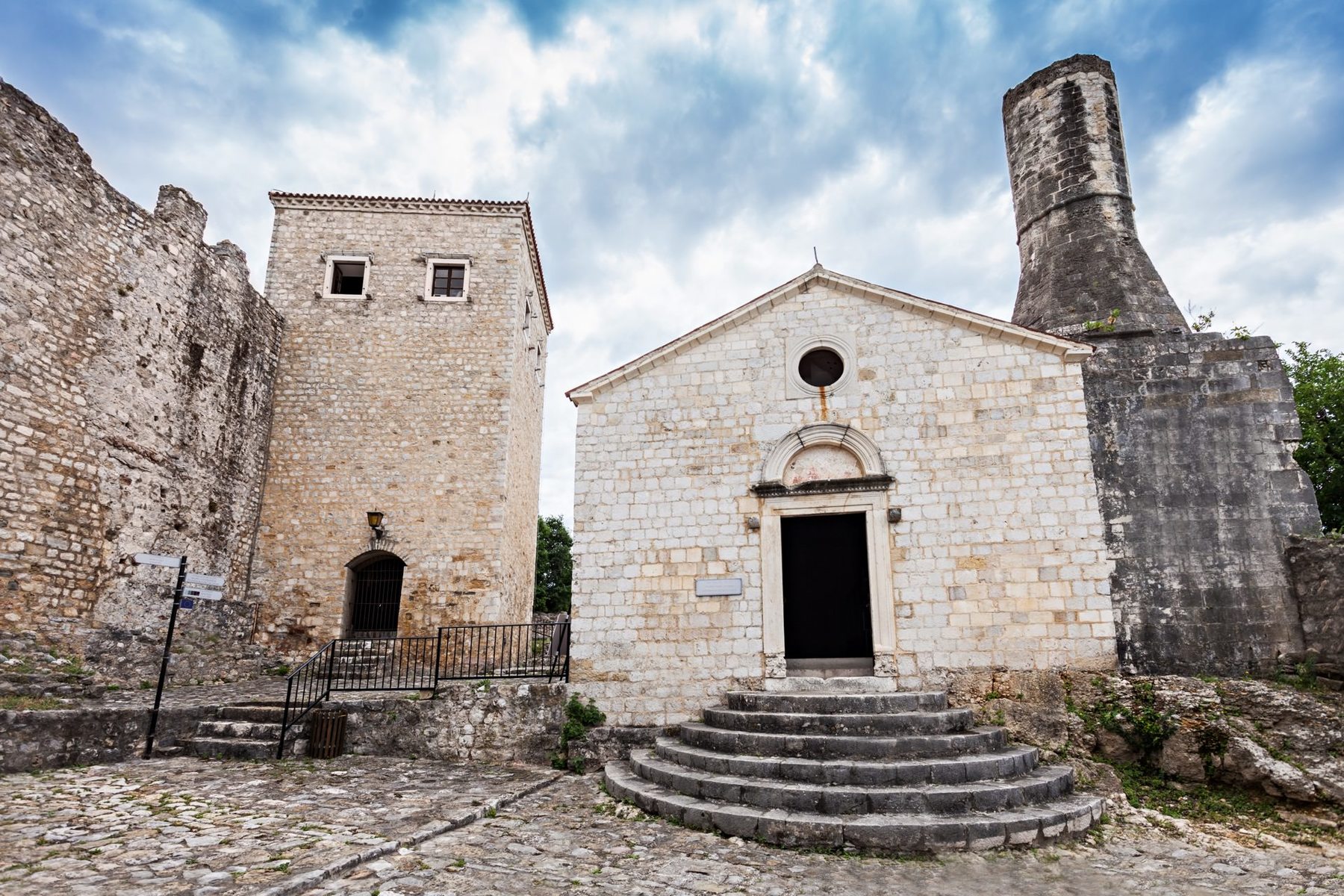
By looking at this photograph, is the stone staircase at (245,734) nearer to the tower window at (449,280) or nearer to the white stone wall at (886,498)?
the white stone wall at (886,498)

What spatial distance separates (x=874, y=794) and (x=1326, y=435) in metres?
19.1

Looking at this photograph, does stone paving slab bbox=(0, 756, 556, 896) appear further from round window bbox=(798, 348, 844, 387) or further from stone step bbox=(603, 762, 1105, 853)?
round window bbox=(798, 348, 844, 387)

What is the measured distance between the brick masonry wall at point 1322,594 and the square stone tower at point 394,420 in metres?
12.8

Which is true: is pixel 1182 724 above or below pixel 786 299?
below

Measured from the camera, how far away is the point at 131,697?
10.8m

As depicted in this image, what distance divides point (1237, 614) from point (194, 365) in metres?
16.9

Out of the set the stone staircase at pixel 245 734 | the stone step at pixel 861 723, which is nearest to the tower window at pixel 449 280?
the stone staircase at pixel 245 734

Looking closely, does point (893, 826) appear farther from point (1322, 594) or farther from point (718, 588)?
point (1322, 594)

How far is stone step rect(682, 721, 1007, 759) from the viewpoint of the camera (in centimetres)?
730

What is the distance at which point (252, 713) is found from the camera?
9828 mm

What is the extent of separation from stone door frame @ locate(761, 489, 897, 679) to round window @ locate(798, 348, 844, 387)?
5.65ft

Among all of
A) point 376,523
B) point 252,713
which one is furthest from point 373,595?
point 252,713

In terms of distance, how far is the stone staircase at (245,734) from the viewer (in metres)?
9.19

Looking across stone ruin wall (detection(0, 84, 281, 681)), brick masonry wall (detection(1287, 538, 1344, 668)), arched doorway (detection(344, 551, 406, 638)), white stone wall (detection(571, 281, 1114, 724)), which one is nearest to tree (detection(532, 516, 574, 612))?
arched doorway (detection(344, 551, 406, 638))
